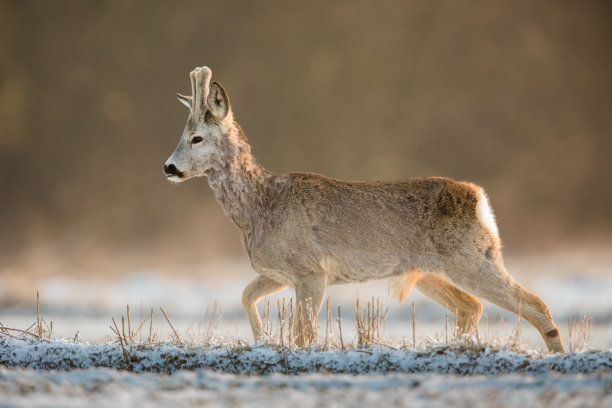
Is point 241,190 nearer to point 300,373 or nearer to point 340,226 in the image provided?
point 340,226

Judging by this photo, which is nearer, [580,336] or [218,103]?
[218,103]

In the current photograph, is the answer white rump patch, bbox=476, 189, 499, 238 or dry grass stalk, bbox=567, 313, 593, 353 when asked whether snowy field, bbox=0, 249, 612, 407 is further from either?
white rump patch, bbox=476, 189, 499, 238

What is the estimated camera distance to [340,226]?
28.7 ft

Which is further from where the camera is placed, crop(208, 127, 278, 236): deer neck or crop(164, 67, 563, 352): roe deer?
crop(208, 127, 278, 236): deer neck

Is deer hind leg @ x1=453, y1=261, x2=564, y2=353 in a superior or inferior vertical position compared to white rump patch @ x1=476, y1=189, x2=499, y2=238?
inferior

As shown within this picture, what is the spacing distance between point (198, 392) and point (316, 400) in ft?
2.90

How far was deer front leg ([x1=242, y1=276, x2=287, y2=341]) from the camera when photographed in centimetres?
907

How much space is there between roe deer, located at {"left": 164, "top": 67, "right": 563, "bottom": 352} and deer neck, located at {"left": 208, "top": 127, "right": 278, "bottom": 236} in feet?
0.04

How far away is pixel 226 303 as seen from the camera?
20.1 m

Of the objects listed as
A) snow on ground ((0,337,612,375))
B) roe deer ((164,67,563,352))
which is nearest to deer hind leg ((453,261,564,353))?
roe deer ((164,67,563,352))

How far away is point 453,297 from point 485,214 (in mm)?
1259

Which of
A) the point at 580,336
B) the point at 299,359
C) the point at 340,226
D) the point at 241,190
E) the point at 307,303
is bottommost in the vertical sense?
the point at 299,359

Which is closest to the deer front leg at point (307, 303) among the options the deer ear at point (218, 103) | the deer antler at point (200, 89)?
the deer ear at point (218, 103)

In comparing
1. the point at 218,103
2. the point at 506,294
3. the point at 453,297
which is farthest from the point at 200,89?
the point at 506,294
